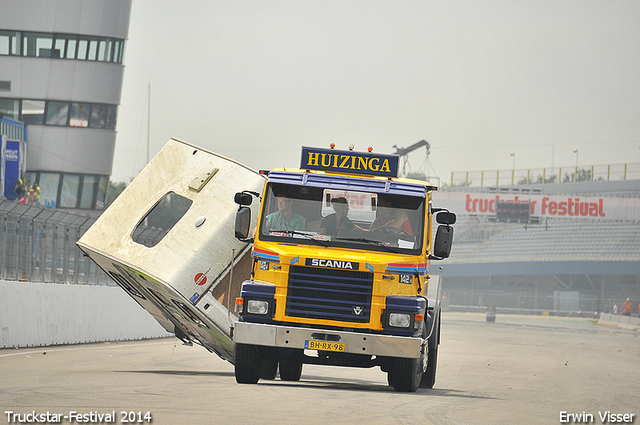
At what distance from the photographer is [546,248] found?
8000cm

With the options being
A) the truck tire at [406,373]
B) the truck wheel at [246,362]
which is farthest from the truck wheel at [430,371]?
the truck wheel at [246,362]

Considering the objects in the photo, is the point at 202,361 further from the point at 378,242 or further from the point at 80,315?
the point at 378,242

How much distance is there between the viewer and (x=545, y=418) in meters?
9.65

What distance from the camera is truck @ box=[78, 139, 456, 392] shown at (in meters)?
11.0

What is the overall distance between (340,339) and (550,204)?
190 feet

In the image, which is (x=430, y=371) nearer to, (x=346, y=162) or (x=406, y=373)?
(x=406, y=373)

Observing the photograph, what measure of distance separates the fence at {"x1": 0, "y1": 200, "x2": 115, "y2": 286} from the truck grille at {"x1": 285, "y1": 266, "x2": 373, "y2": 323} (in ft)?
35.0

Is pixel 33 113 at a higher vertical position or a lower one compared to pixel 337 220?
higher

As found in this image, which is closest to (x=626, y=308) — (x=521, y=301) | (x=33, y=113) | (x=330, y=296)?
(x=521, y=301)

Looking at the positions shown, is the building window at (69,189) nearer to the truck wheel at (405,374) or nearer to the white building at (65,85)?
the white building at (65,85)

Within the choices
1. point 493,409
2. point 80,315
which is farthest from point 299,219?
point 80,315

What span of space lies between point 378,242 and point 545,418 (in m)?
3.01

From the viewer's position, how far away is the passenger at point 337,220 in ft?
37.4

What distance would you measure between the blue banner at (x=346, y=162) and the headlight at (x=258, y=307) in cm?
198
